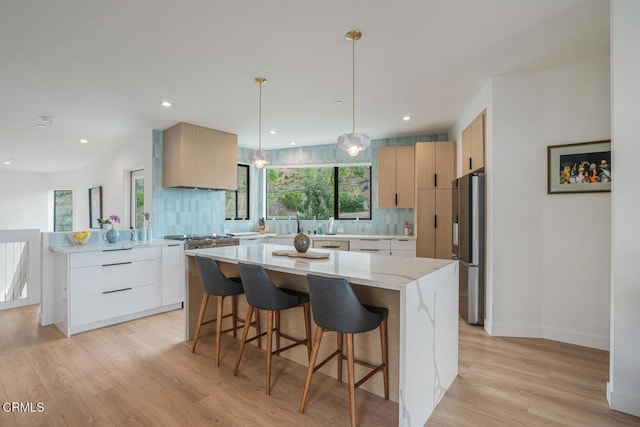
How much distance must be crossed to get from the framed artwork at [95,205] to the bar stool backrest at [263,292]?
19.6ft

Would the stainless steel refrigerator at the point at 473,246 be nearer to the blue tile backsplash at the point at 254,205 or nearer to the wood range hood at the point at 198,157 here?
the blue tile backsplash at the point at 254,205

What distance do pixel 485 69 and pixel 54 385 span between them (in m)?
4.42

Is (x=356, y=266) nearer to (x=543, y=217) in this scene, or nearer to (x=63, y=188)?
(x=543, y=217)

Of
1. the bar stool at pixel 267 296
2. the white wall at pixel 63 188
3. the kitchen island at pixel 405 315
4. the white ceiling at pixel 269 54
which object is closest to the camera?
the kitchen island at pixel 405 315

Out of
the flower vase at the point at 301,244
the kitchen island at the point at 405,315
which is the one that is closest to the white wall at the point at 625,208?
the kitchen island at the point at 405,315

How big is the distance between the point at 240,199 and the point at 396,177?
9.77 feet

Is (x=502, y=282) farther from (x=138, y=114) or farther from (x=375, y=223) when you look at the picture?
(x=138, y=114)

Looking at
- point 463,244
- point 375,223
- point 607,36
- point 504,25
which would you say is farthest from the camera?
point 375,223

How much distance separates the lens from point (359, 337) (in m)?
2.29

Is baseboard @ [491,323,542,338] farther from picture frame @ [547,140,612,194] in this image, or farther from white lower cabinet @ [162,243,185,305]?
white lower cabinet @ [162,243,185,305]

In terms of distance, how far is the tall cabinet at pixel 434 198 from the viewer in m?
4.61

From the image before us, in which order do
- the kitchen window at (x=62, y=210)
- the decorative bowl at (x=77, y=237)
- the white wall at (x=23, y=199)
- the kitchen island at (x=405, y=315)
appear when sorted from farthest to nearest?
the kitchen window at (x=62, y=210) → the white wall at (x=23, y=199) → the decorative bowl at (x=77, y=237) → the kitchen island at (x=405, y=315)

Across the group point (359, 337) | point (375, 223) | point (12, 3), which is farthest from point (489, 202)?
point (12, 3)

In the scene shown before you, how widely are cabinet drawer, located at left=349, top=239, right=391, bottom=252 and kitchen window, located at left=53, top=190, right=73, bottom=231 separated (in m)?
8.65
